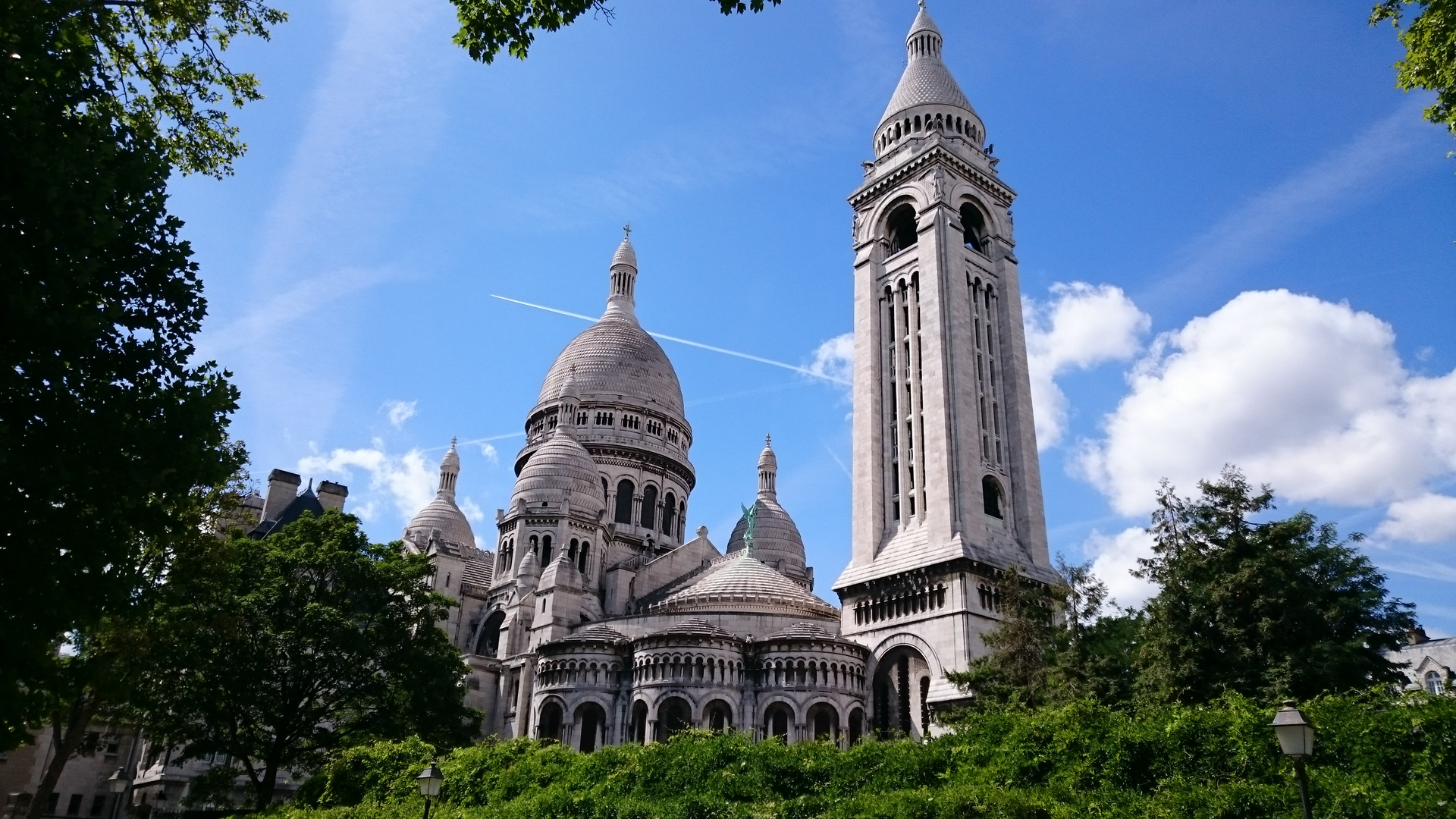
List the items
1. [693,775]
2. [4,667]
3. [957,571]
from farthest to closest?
[957,571] → [693,775] → [4,667]

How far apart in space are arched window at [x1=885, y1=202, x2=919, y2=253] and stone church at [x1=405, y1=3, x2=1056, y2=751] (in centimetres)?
11

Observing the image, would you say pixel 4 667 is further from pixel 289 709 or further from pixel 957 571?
pixel 957 571

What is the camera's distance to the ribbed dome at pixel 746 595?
175 ft

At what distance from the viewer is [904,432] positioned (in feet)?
168

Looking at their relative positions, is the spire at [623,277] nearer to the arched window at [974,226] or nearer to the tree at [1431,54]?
the arched window at [974,226]

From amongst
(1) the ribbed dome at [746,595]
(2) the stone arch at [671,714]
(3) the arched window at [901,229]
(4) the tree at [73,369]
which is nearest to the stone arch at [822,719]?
(2) the stone arch at [671,714]

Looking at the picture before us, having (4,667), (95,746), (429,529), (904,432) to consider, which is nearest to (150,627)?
(95,746)

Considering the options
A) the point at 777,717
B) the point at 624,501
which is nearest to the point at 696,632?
the point at 777,717

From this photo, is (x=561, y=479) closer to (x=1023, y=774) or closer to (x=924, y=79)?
(x=924, y=79)

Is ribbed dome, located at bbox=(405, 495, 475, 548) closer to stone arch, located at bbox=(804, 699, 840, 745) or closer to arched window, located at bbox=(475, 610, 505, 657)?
arched window, located at bbox=(475, 610, 505, 657)

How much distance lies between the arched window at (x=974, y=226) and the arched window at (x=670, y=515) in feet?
104

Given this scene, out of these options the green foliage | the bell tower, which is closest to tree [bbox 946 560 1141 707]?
the bell tower

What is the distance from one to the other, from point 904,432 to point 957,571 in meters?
9.72

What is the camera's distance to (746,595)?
5384 cm
